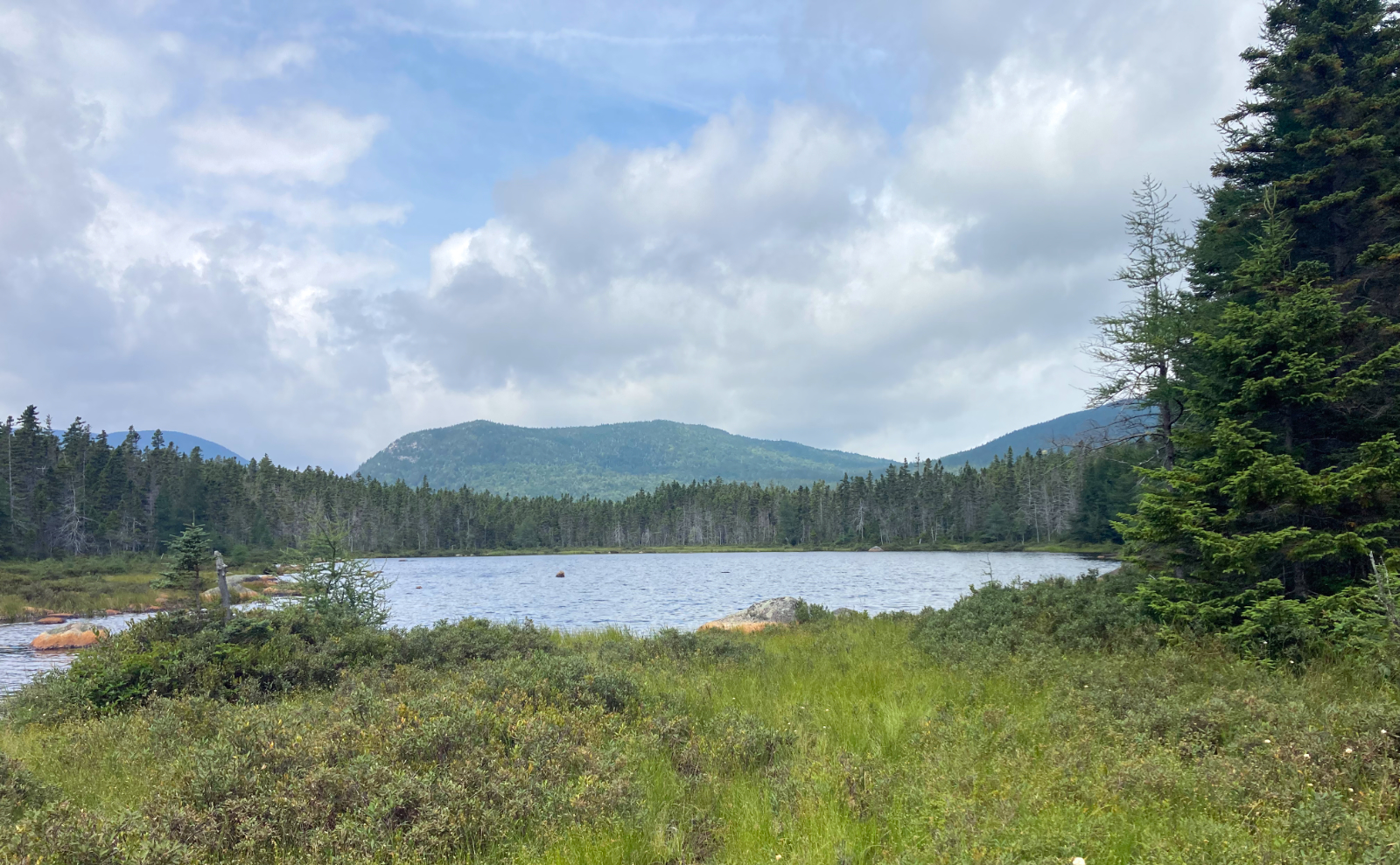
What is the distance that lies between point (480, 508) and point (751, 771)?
17085 centimetres

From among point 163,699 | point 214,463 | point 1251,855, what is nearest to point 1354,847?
point 1251,855

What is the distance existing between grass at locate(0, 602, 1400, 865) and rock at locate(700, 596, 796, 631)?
1349cm

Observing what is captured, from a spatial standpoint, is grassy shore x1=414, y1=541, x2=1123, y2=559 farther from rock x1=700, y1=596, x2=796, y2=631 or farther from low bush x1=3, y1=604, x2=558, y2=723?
low bush x1=3, y1=604, x2=558, y2=723

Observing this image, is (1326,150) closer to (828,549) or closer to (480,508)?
(828,549)

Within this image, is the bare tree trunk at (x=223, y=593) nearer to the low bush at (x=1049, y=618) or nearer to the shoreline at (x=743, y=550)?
the low bush at (x=1049, y=618)

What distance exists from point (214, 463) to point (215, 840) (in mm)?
131666

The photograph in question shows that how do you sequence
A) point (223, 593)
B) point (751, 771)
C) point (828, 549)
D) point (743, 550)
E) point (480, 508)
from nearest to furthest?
point (751, 771)
point (223, 593)
point (828, 549)
point (743, 550)
point (480, 508)

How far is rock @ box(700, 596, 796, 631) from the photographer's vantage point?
24455 millimetres

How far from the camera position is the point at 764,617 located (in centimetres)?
2545

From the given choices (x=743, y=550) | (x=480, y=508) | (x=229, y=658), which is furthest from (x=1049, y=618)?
(x=480, y=508)

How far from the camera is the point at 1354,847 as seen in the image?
4.70m

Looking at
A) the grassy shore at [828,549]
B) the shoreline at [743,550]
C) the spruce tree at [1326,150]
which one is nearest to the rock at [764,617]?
the spruce tree at [1326,150]

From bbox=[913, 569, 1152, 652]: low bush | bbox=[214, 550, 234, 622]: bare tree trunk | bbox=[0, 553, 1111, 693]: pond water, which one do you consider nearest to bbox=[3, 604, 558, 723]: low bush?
bbox=[214, 550, 234, 622]: bare tree trunk

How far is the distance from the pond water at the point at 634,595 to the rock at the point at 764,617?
13.6ft
